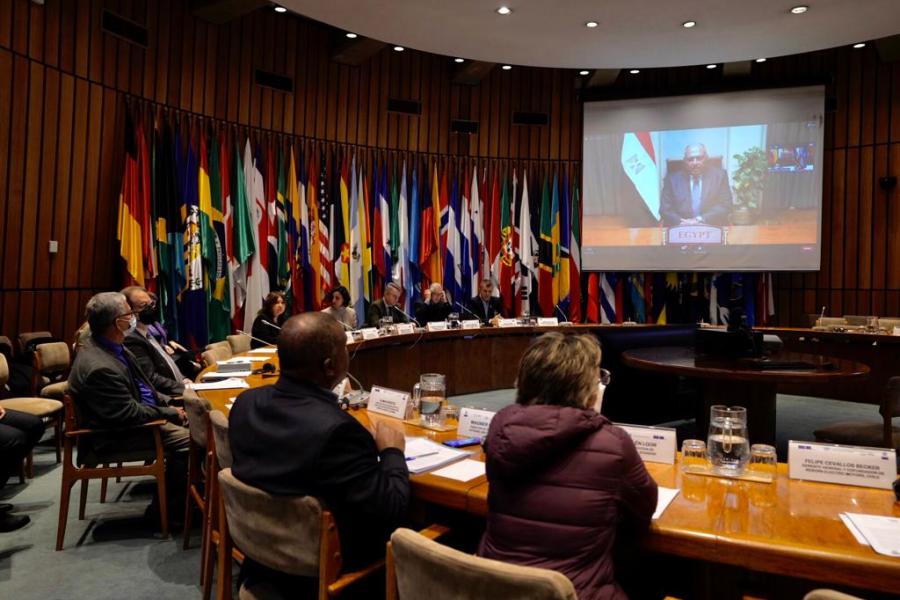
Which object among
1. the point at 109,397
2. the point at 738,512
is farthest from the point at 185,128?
the point at 738,512

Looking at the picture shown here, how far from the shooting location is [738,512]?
5.24 feet

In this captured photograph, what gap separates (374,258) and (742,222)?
15.5 feet

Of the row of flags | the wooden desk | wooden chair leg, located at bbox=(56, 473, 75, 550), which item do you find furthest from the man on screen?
wooden chair leg, located at bbox=(56, 473, 75, 550)

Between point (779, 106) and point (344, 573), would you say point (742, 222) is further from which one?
point (344, 573)

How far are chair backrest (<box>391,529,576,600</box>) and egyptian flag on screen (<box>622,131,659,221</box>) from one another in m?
8.01

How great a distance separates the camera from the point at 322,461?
1563mm

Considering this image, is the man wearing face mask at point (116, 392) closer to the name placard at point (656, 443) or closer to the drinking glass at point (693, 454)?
the name placard at point (656, 443)

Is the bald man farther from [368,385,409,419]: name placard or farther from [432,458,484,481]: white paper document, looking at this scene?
[368,385,409,419]: name placard

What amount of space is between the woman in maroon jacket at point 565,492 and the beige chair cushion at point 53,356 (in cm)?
459

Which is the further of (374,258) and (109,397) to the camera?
(374,258)

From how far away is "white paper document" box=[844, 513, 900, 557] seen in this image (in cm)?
138

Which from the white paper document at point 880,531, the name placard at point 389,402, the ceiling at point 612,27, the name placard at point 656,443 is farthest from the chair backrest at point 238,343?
the white paper document at point 880,531

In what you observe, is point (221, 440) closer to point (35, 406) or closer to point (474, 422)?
point (474, 422)

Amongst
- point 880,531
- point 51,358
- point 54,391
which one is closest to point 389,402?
point 880,531
